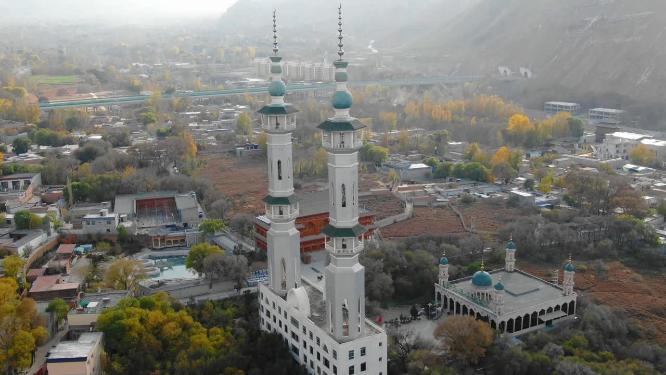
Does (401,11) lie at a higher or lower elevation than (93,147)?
higher

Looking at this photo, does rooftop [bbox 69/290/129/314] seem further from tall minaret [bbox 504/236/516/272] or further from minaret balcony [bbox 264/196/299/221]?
tall minaret [bbox 504/236/516/272]

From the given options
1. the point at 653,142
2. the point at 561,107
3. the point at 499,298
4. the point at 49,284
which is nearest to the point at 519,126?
the point at 653,142

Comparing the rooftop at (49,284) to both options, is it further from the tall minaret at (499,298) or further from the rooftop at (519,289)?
the tall minaret at (499,298)

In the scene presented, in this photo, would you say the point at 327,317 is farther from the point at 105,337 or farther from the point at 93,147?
the point at 93,147

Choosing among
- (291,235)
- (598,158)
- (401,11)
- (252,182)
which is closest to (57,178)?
(252,182)

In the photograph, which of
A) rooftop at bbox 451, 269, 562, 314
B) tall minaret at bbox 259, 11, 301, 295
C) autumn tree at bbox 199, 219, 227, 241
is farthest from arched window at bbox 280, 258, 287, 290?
autumn tree at bbox 199, 219, 227, 241
